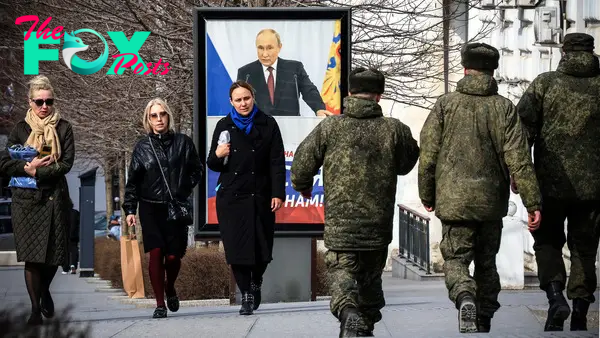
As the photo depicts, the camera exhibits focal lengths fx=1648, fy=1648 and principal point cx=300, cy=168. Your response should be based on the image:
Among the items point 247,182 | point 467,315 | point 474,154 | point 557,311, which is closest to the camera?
point 467,315

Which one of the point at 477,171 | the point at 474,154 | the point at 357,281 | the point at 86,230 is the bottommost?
the point at 86,230

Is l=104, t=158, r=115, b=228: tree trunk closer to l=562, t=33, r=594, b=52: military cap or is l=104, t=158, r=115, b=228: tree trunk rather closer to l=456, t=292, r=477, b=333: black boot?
l=562, t=33, r=594, b=52: military cap

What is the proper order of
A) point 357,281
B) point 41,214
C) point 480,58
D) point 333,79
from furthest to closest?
point 333,79
point 41,214
point 480,58
point 357,281

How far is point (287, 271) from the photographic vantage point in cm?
1503

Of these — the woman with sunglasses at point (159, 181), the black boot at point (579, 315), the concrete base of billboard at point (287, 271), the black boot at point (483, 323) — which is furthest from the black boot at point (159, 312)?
the black boot at point (579, 315)

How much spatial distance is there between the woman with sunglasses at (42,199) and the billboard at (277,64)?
8.60 feet

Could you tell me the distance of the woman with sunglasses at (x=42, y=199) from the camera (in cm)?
1191

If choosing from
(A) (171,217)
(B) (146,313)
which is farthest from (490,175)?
(B) (146,313)

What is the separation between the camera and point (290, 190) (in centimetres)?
1495

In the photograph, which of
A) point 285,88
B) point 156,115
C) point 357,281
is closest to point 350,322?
point 357,281

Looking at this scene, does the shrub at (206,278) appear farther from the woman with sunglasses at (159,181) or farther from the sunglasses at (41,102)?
the sunglasses at (41,102)

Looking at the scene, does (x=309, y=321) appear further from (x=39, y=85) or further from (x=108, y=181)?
(x=108, y=181)

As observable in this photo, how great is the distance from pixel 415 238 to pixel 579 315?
15.5m

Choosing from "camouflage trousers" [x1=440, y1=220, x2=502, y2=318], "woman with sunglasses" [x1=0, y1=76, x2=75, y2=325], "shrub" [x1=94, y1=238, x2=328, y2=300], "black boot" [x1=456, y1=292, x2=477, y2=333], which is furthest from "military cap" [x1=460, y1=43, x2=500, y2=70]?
"shrub" [x1=94, y1=238, x2=328, y2=300]
